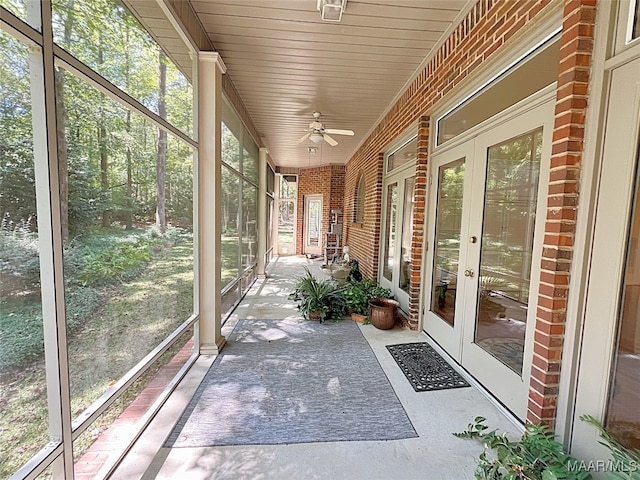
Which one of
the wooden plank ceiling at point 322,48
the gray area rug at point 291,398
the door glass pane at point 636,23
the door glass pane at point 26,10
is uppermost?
the wooden plank ceiling at point 322,48

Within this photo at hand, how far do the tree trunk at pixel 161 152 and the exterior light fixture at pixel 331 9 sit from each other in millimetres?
1200

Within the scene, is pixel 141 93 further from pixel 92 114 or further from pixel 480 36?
pixel 480 36

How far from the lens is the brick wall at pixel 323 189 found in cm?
899

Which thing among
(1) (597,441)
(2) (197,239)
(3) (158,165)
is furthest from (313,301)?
(1) (597,441)

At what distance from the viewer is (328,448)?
1657 mm

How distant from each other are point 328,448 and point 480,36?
295 cm

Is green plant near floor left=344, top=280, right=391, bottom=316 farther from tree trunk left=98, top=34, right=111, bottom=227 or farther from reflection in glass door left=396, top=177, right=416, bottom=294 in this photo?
tree trunk left=98, top=34, right=111, bottom=227

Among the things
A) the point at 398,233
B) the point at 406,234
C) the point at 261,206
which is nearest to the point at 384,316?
the point at 406,234

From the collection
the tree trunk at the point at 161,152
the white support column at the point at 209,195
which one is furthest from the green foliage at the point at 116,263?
the white support column at the point at 209,195

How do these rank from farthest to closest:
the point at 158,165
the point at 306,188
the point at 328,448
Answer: the point at 306,188
the point at 158,165
the point at 328,448

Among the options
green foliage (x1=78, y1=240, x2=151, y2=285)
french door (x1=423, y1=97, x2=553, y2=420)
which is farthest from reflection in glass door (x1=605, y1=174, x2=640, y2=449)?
green foliage (x1=78, y1=240, x2=151, y2=285)

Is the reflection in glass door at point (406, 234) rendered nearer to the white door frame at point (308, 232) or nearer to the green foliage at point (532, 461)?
the green foliage at point (532, 461)

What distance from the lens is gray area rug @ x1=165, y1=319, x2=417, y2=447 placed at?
5.80ft

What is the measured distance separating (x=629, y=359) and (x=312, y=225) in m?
8.66
